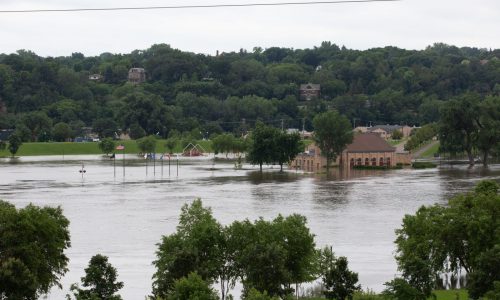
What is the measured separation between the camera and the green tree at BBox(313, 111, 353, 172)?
237 feet

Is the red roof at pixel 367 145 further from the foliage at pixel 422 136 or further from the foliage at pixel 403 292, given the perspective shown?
the foliage at pixel 403 292

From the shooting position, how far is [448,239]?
25.5 m

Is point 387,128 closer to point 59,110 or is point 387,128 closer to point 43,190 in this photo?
point 59,110

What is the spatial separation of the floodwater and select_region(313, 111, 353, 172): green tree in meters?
4.62

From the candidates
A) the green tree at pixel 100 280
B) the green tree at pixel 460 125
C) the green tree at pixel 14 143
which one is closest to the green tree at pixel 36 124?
the green tree at pixel 14 143

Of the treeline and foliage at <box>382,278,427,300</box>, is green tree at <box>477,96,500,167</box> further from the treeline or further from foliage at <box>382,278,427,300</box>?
foliage at <box>382,278,427,300</box>

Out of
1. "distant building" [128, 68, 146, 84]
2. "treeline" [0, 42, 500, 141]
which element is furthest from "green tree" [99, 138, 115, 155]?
"distant building" [128, 68, 146, 84]

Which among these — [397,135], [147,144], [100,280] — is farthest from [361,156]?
[100,280]

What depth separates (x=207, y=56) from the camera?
159750 millimetres

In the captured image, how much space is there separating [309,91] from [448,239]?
12047 cm

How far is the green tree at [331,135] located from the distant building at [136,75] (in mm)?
81810

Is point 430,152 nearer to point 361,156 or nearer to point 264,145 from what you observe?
point 361,156

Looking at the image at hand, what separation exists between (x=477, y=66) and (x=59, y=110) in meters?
64.0

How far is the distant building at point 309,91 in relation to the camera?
5664 inches
